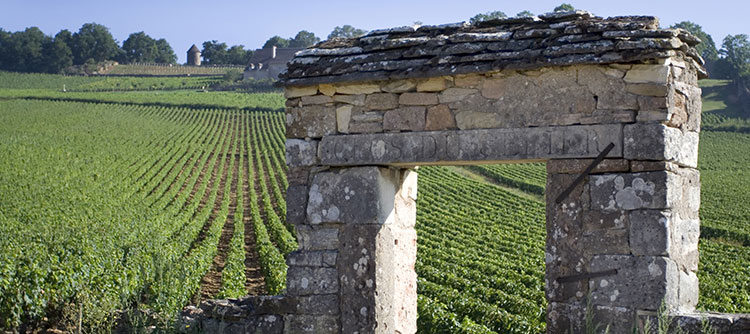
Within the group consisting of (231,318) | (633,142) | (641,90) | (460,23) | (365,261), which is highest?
(460,23)

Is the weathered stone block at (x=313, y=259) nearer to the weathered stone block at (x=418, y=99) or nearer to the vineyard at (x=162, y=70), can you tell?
the weathered stone block at (x=418, y=99)

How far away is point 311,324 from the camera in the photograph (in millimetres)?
6527

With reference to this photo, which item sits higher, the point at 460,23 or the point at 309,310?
the point at 460,23

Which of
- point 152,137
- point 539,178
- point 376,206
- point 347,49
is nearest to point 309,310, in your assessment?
point 376,206

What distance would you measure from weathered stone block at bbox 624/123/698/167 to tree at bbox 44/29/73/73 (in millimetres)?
134220

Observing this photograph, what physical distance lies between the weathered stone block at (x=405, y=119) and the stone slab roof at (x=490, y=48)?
0.97ft

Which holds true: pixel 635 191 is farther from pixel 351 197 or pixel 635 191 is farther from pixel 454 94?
pixel 351 197

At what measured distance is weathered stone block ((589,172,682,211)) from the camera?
5488mm

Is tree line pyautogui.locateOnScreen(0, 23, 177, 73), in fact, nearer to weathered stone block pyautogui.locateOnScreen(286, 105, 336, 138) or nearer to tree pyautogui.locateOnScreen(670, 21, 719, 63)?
tree pyautogui.locateOnScreen(670, 21, 719, 63)

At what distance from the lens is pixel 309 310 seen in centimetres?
652

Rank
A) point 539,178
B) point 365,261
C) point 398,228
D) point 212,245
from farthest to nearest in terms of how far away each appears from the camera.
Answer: point 539,178 < point 212,245 < point 398,228 < point 365,261

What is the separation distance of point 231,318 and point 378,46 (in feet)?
8.67

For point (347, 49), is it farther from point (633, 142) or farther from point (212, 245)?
point (212, 245)

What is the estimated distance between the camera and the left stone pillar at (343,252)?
6375mm
